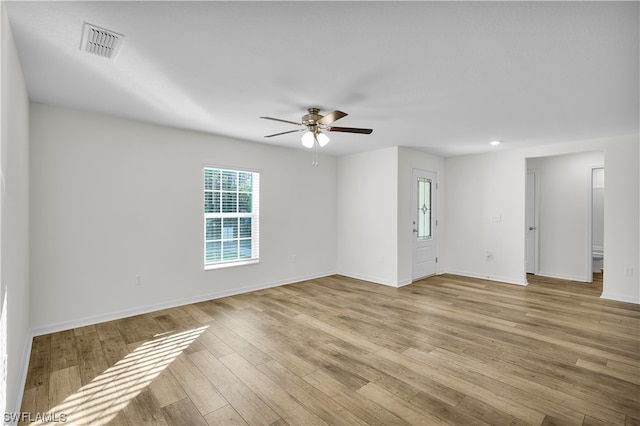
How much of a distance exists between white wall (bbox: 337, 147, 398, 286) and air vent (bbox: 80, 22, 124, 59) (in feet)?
13.7

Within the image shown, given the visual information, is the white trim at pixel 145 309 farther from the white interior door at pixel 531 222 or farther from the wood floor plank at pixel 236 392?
the white interior door at pixel 531 222

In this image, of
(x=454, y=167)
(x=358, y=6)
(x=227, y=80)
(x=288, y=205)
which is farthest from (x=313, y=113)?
(x=454, y=167)

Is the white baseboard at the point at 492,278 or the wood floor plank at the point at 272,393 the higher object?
the white baseboard at the point at 492,278

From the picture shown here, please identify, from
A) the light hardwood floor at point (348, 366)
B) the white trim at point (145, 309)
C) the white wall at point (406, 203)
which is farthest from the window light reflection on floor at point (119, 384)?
the white wall at point (406, 203)

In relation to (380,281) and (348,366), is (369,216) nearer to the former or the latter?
(380,281)

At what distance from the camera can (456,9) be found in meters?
1.74

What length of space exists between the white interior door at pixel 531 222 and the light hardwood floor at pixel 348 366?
205 cm

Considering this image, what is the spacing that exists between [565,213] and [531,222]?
0.58m

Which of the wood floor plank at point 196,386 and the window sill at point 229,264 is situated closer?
the wood floor plank at point 196,386

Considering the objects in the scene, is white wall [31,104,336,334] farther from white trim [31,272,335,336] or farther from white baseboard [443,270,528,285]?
white baseboard [443,270,528,285]

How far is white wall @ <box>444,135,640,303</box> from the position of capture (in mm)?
4461

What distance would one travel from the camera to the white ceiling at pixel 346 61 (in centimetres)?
179

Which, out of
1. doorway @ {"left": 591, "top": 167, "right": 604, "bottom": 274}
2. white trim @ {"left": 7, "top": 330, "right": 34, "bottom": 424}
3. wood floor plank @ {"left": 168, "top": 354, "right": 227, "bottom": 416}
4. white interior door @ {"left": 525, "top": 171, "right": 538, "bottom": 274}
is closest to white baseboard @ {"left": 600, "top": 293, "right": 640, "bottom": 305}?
white interior door @ {"left": 525, "top": 171, "right": 538, "bottom": 274}

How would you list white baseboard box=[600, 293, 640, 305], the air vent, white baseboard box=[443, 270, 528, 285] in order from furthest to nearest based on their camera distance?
white baseboard box=[443, 270, 528, 285]
white baseboard box=[600, 293, 640, 305]
the air vent
